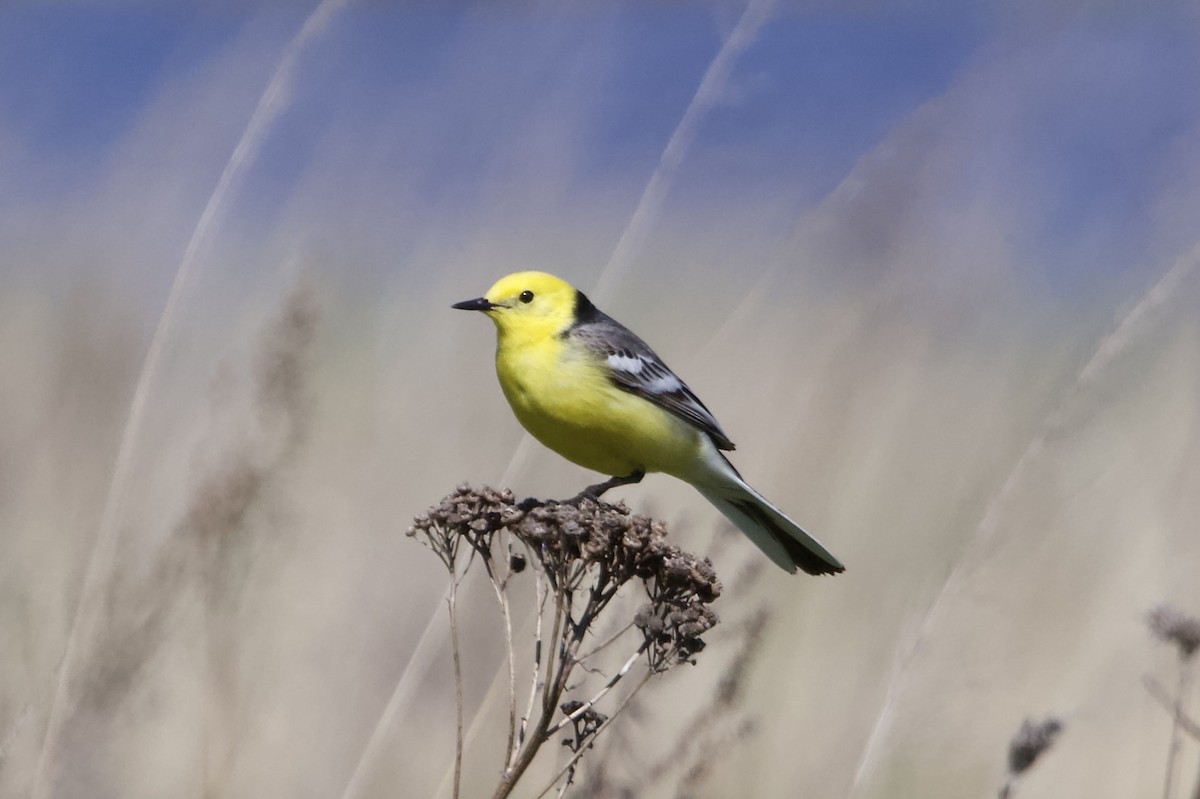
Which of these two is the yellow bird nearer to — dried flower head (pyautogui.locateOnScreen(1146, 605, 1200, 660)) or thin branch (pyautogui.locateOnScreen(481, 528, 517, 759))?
dried flower head (pyautogui.locateOnScreen(1146, 605, 1200, 660))

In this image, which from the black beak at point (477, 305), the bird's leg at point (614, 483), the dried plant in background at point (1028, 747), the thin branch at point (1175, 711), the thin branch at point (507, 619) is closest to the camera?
the thin branch at point (507, 619)

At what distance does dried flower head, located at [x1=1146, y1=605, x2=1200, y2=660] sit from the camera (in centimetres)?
282

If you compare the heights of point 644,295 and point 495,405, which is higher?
point 644,295

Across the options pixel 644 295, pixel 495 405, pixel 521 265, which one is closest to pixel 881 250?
pixel 495 405

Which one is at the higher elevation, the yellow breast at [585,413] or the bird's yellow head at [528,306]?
the bird's yellow head at [528,306]

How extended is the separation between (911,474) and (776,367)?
67 cm

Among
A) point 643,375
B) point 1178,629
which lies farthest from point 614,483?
point 1178,629

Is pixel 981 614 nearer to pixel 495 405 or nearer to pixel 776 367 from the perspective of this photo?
pixel 776 367

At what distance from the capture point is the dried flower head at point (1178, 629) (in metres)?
2.82

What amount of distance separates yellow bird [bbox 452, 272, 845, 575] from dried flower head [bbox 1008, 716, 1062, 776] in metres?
1.03

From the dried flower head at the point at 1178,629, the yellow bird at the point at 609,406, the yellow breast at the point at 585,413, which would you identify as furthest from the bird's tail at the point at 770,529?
the dried flower head at the point at 1178,629

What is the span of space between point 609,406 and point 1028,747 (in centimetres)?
168

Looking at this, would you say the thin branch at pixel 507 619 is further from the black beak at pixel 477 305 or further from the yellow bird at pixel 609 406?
the black beak at pixel 477 305

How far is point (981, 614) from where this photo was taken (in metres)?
4.13
